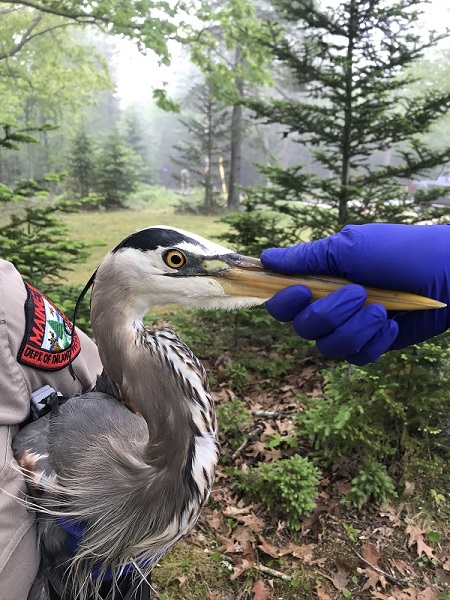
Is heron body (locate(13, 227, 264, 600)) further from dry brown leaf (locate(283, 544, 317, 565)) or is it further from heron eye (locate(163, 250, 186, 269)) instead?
dry brown leaf (locate(283, 544, 317, 565))

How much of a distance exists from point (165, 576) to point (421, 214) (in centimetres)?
390

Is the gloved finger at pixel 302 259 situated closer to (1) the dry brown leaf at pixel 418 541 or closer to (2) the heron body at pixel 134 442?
(2) the heron body at pixel 134 442

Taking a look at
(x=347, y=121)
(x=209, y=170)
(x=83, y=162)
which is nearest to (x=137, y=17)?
(x=347, y=121)

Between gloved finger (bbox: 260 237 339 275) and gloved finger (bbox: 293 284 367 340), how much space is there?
120 millimetres

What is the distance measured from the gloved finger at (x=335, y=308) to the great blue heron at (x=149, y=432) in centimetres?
7

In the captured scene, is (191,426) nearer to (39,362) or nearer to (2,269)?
(39,362)

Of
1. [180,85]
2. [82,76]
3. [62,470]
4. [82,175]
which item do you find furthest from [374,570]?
[180,85]

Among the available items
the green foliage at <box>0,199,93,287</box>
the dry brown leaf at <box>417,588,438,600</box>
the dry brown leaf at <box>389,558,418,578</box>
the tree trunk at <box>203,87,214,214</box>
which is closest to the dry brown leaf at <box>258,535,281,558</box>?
the dry brown leaf at <box>389,558,418,578</box>

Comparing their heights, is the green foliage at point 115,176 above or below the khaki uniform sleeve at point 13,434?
above

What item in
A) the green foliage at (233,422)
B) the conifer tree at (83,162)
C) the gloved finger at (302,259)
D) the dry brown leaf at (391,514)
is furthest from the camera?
the conifer tree at (83,162)

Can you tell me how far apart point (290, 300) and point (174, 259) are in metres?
0.40

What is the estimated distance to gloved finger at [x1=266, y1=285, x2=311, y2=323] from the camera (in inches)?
52.0

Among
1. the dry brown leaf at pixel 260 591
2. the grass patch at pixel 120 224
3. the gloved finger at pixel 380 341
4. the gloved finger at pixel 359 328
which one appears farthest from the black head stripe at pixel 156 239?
the grass patch at pixel 120 224

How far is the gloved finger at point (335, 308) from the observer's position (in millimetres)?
1290
